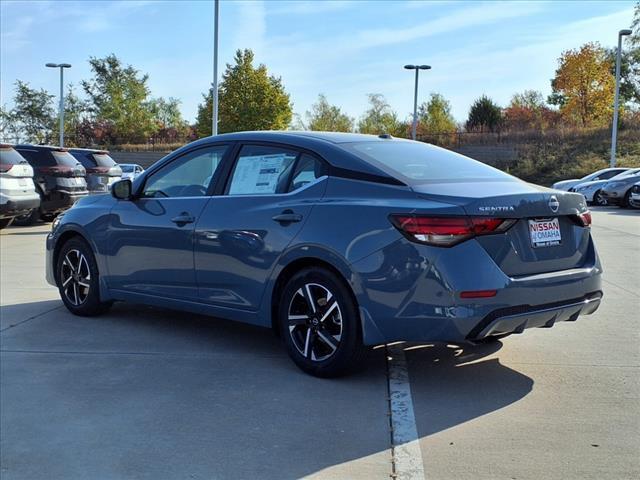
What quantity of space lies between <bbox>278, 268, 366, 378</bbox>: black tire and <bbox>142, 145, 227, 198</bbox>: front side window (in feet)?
4.13

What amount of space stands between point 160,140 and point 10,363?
180ft

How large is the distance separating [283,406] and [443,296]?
111 centimetres

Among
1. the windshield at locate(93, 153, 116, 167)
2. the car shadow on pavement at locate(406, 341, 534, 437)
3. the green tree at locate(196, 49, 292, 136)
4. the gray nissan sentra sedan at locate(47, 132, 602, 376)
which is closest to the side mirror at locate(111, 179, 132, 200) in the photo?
the gray nissan sentra sedan at locate(47, 132, 602, 376)

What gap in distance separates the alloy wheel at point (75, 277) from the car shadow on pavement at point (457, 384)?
9.82ft

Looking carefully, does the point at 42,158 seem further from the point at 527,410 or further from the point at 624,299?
the point at 527,410

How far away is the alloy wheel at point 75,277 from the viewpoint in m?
6.31

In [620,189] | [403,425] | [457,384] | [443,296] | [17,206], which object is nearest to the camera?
[403,425]

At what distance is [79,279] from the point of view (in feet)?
20.9

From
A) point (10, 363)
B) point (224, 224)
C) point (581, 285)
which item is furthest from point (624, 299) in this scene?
point (10, 363)

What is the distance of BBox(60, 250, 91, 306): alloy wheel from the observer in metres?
6.31

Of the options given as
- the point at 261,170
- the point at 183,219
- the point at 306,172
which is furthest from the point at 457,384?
the point at 183,219

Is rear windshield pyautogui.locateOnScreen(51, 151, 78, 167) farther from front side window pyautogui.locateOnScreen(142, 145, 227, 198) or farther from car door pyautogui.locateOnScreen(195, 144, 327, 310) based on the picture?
car door pyautogui.locateOnScreen(195, 144, 327, 310)

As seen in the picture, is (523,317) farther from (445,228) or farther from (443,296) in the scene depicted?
(445,228)

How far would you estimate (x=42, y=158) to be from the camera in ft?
49.6
